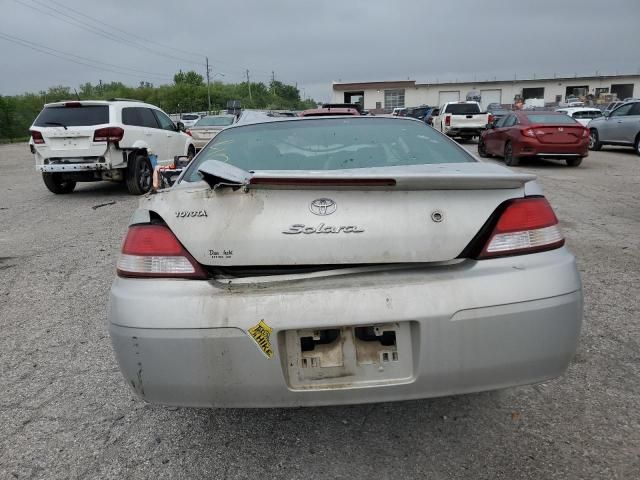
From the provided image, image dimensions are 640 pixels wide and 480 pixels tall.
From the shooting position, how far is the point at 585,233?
5934 mm

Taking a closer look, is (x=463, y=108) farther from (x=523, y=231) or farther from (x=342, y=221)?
(x=342, y=221)

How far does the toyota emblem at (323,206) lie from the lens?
193 centimetres

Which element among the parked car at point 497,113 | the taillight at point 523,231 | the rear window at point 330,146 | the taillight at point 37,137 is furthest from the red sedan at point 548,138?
the taillight at point 523,231

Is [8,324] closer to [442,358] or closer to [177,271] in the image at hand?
[177,271]

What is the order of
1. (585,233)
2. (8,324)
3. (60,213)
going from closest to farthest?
(8,324) < (585,233) < (60,213)

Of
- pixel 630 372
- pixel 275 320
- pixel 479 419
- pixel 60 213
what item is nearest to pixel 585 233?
pixel 630 372

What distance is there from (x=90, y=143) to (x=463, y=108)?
17.3 meters

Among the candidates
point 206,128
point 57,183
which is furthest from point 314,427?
point 206,128

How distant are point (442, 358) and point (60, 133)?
897 centimetres

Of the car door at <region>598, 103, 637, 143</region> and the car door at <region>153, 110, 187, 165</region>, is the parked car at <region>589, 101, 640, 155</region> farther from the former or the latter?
the car door at <region>153, 110, 187, 165</region>

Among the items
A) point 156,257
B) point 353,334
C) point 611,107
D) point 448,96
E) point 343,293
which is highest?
point 448,96

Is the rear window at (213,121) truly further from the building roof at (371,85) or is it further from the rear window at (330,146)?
the building roof at (371,85)

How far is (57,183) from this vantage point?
32.8 feet

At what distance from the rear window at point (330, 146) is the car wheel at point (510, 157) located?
33.8 feet
